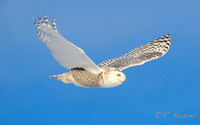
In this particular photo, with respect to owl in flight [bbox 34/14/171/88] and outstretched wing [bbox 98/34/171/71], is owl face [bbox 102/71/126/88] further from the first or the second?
outstretched wing [bbox 98/34/171/71]

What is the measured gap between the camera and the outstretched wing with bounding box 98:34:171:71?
7.93 m

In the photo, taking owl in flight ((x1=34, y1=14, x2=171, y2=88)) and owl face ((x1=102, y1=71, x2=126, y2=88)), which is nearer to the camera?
owl in flight ((x1=34, y1=14, x2=171, y2=88))

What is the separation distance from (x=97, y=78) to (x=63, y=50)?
94 cm

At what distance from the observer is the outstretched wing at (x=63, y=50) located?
5.57m

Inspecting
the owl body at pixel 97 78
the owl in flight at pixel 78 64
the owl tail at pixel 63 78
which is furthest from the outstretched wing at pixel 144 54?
the owl tail at pixel 63 78

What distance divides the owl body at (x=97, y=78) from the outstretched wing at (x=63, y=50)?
0.12 metres

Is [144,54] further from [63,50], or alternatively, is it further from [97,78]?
[63,50]

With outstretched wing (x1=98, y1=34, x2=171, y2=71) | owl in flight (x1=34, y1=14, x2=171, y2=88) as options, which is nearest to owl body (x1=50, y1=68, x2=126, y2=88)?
owl in flight (x1=34, y1=14, x2=171, y2=88)

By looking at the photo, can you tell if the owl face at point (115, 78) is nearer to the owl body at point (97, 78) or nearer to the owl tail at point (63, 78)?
the owl body at point (97, 78)

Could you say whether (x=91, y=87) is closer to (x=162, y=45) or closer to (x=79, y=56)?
(x=79, y=56)

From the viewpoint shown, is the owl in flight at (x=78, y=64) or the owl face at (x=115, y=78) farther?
the owl face at (x=115, y=78)

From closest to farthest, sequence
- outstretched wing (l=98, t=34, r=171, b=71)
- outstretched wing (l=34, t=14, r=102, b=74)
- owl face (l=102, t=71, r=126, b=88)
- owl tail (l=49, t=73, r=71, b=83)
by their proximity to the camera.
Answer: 1. outstretched wing (l=34, t=14, r=102, b=74)
2. owl face (l=102, t=71, r=126, b=88)
3. owl tail (l=49, t=73, r=71, b=83)
4. outstretched wing (l=98, t=34, r=171, b=71)

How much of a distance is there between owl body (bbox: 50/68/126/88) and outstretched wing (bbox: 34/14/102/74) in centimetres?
12

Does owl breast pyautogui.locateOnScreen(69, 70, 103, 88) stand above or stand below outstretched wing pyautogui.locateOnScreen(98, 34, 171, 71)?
below
